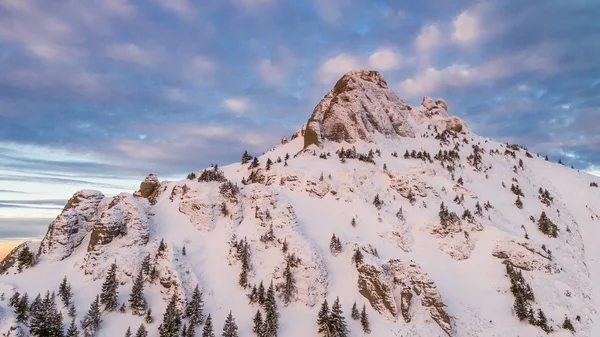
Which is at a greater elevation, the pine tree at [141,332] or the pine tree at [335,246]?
the pine tree at [335,246]

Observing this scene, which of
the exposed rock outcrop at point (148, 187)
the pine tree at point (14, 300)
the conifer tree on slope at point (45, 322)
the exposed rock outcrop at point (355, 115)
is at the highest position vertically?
the exposed rock outcrop at point (355, 115)

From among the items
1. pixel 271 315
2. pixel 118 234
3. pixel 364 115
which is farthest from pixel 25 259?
pixel 364 115

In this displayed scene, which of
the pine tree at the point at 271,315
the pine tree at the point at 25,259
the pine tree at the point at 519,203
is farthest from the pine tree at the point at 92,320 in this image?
the pine tree at the point at 519,203

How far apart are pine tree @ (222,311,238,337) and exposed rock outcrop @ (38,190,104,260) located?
25.3m

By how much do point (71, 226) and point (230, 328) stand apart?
28.3 meters

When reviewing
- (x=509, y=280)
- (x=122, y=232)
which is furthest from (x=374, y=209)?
(x=122, y=232)

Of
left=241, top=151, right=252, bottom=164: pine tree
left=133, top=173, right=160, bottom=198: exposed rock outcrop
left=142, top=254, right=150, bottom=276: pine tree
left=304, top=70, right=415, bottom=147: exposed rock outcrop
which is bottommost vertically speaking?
left=142, top=254, right=150, bottom=276: pine tree

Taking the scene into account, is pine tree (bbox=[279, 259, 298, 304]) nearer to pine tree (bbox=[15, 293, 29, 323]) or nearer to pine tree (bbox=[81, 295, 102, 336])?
pine tree (bbox=[81, 295, 102, 336])

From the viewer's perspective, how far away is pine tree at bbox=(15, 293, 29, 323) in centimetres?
3453

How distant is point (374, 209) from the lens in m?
60.9

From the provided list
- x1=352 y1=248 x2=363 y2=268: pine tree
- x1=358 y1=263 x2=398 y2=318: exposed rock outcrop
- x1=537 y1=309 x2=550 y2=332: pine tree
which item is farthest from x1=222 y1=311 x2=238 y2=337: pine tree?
x1=537 y1=309 x2=550 y2=332: pine tree

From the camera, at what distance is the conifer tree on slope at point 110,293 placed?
129 ft

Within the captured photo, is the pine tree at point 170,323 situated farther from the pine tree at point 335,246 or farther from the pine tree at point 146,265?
the pine tree at point 335,246

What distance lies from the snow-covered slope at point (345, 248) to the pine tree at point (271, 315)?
135 centimetres
